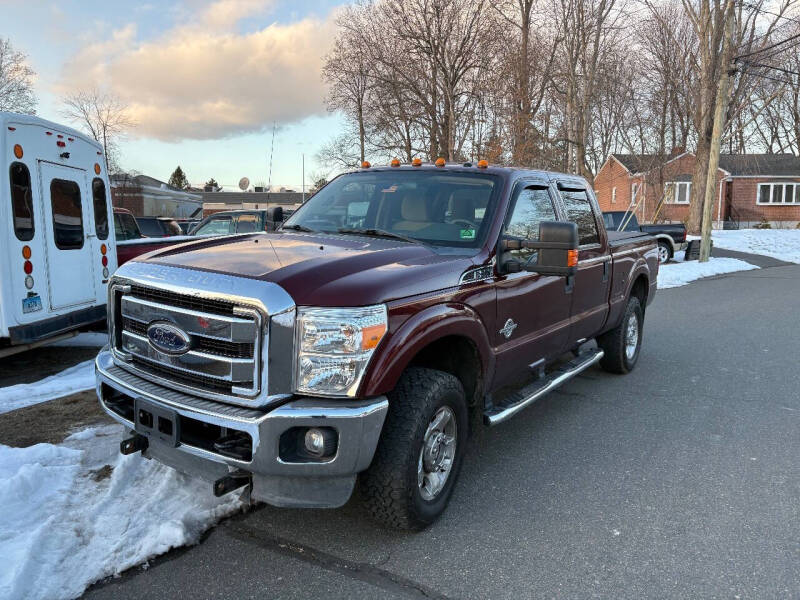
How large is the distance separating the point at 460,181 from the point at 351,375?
198 cm

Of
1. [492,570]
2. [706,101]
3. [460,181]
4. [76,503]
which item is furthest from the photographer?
[706,101]

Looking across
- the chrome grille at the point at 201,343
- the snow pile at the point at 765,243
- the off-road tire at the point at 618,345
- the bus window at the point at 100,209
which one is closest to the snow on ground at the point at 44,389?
the bus window at the point at 100,209

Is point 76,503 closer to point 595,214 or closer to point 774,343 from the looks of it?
point 595,214

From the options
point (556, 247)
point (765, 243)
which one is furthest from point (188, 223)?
point (765, 243)

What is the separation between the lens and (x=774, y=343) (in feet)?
26.9

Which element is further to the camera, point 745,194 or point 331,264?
point 745,194

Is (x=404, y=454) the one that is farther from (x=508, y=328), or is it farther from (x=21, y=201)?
(x=21, y=201)

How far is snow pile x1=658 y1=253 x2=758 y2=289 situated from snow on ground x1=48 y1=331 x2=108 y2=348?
11926 mm

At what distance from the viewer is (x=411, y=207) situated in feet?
13.9

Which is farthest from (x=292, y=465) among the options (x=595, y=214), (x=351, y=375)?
(x=595, y=214)

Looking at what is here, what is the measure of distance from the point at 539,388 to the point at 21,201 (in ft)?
18.0

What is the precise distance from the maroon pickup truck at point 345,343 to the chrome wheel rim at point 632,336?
8.52ft

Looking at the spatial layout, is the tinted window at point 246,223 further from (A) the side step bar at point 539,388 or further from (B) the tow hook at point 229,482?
(B) the tow hook at point 229,482

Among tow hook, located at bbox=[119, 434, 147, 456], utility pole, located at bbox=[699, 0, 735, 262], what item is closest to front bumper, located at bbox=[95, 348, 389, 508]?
tow hook, located at bbox=[119, 434, 147, 456]
